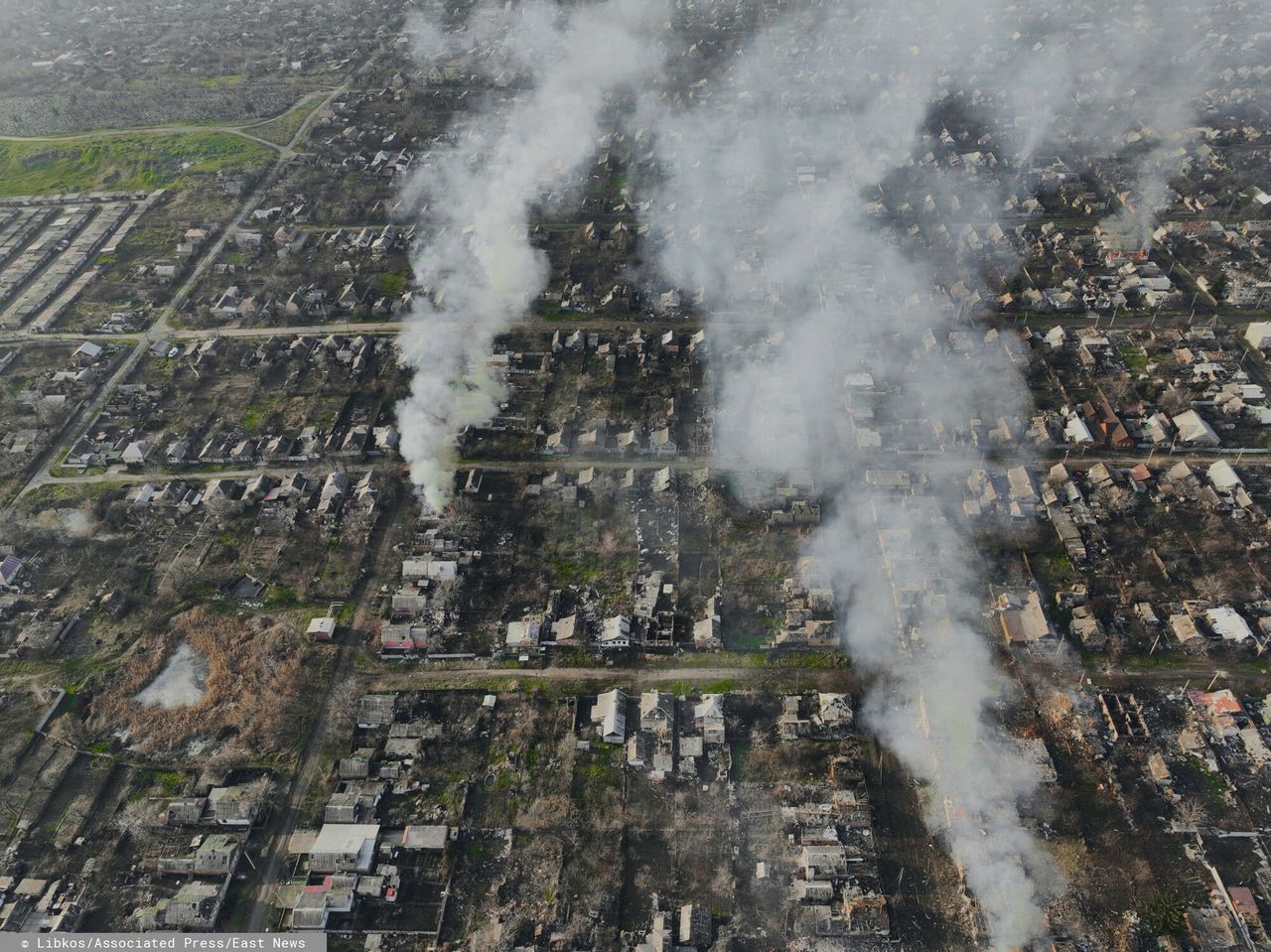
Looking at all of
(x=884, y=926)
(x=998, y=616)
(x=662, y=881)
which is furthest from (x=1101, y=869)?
(x=662, y=881)

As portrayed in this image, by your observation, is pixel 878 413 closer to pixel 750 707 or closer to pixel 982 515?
pixel 982 515

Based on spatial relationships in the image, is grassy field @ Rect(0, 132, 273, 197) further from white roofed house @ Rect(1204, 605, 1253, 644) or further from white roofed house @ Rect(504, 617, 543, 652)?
white roofed house @ Rect(1204, 605, 1253, 644)

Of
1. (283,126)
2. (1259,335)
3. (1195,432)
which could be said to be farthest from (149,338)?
(1259,335)

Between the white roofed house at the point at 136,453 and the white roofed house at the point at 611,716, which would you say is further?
the white roofed house at the point at 136,453

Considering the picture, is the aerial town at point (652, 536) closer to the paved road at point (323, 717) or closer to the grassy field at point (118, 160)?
the paved road at point (323, 717)

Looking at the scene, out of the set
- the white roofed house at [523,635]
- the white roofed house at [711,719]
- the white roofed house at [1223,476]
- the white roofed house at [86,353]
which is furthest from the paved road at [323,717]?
the white roofed house at [1223,476]
